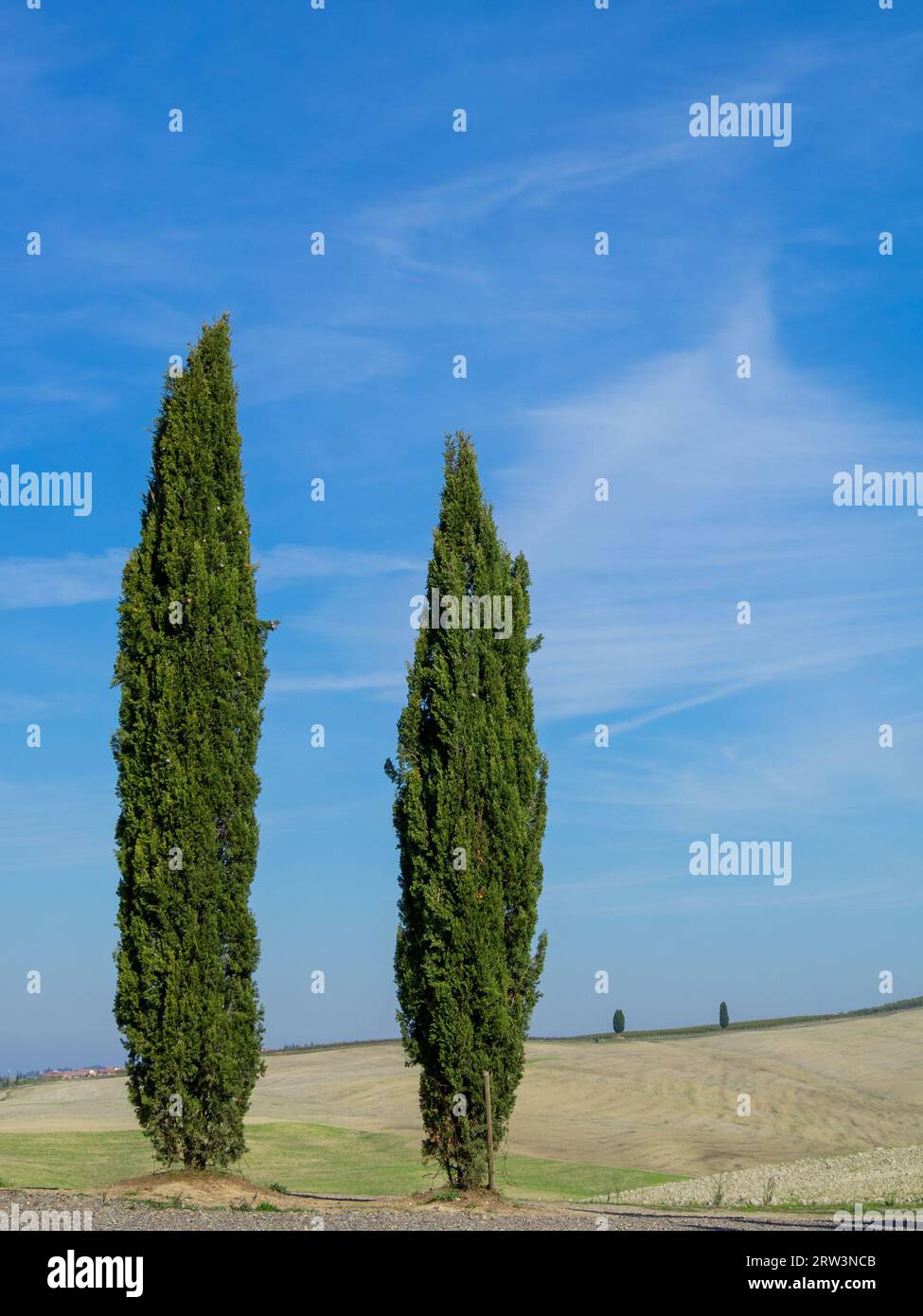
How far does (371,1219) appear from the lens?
50.6 feet

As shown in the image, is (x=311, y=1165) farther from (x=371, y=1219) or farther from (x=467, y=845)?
(x=371, y=1219)

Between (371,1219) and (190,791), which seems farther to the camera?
(190,791)

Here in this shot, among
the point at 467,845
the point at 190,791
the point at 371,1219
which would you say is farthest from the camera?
the point at 467,845

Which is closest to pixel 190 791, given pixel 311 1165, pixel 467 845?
pixel 467 845

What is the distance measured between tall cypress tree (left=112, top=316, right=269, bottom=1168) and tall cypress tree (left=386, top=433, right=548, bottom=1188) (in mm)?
2697

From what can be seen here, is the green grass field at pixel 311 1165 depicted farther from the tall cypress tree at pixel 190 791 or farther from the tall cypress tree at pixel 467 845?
the tall cypress tree at pixel 190 791

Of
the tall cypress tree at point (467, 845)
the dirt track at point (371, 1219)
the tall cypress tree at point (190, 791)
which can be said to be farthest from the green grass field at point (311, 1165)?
the dirt track at point (371, 1219)

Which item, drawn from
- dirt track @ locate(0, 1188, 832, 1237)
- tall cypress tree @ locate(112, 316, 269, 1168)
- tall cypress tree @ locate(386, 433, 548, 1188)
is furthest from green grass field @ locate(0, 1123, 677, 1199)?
dirt track @ locate(0, 1188, 832, 1237)

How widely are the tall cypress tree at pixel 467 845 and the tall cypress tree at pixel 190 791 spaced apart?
270 cm

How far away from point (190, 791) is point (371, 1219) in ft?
23.1

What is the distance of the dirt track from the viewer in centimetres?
1448

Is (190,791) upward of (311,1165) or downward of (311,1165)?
upward
